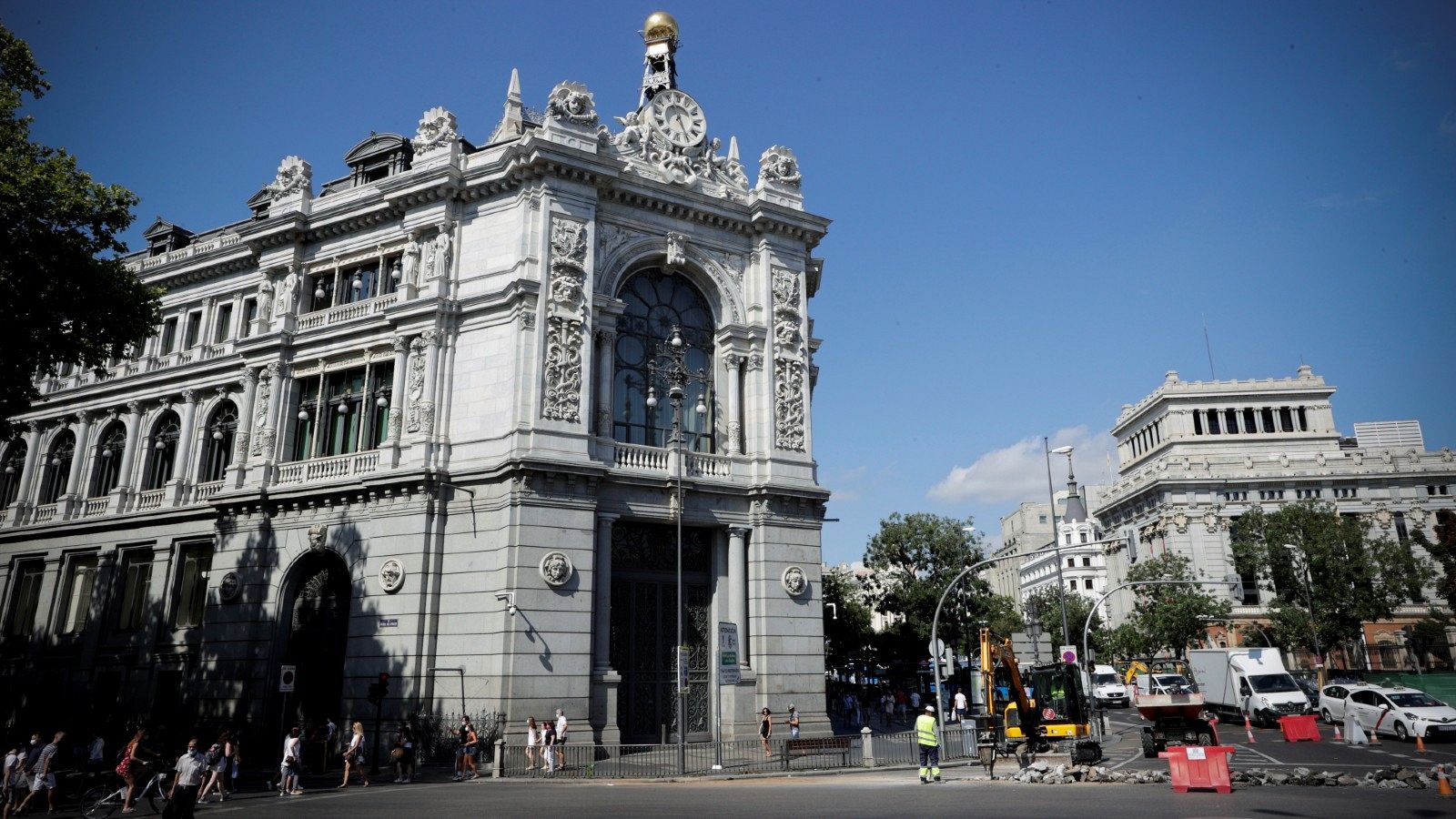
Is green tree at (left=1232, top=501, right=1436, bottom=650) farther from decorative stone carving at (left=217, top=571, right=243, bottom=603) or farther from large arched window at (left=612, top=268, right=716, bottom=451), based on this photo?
decorative stone carving at (left=217, top=571, right=243, bottom=603)

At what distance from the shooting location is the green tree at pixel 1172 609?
57.4 m

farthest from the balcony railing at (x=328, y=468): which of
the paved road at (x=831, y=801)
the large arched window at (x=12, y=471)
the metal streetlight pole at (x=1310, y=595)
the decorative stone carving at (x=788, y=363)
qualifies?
the metal streetlight pole at (x=1310, y=595)

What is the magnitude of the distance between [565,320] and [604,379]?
7.96 ft

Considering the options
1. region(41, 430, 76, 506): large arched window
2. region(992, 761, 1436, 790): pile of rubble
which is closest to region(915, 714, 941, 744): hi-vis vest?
region(992, 761, 1436, 790): pile of rubble

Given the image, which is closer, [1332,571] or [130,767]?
[130,767]

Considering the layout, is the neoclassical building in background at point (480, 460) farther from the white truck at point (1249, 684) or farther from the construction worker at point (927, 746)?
the white truck at point (1249, 684)

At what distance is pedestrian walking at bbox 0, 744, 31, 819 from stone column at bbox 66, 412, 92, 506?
82.8 feet

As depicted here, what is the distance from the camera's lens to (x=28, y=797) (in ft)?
59.3

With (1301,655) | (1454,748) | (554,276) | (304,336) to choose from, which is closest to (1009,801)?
(1454,748)

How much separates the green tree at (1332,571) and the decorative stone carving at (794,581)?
35.9 m

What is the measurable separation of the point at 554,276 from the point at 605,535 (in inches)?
339

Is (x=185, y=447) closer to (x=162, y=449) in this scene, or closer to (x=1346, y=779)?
(x=162, y=449)

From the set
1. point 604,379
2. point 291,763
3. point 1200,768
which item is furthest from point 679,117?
point 1200,768

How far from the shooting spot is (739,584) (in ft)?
100
